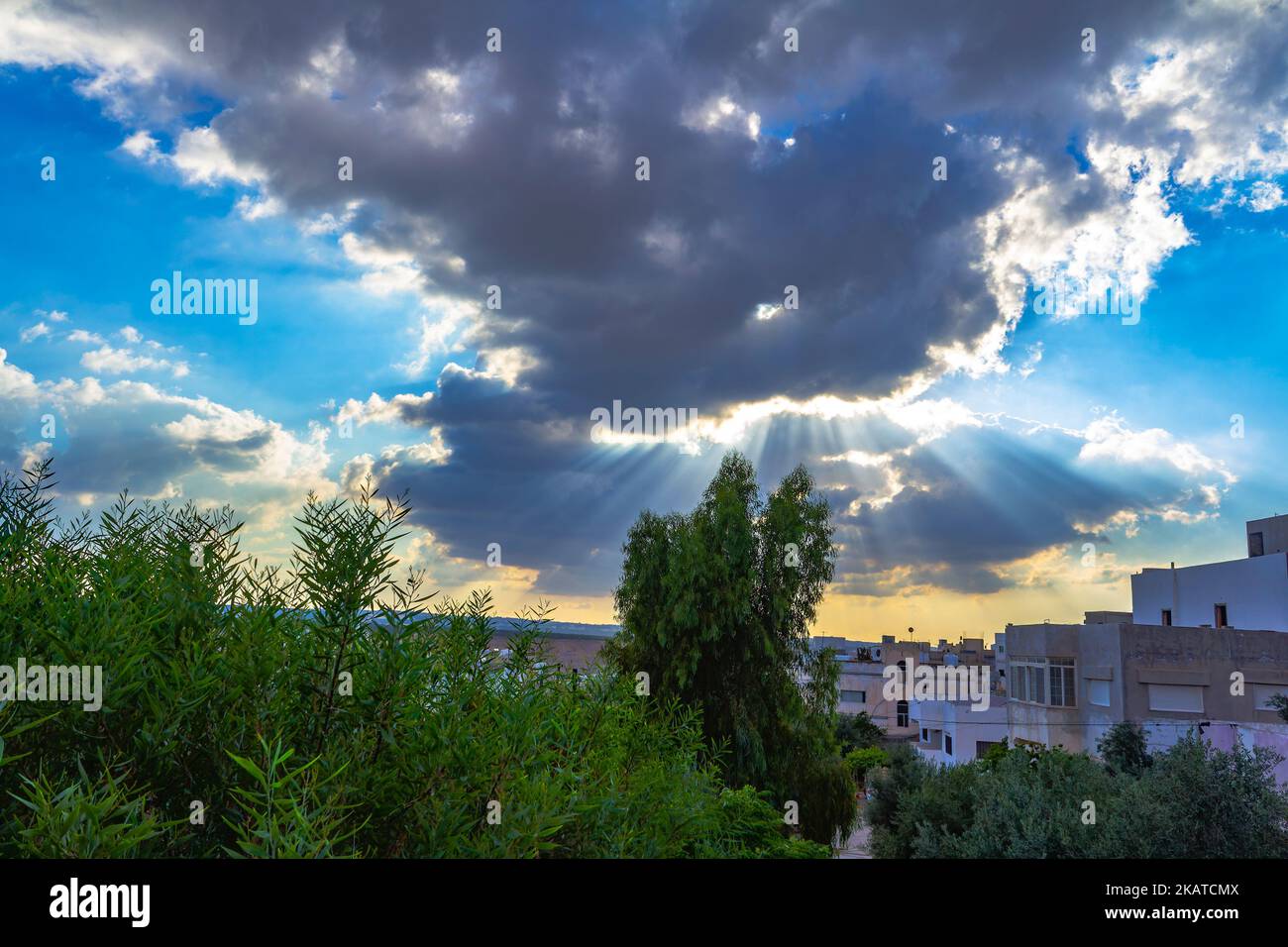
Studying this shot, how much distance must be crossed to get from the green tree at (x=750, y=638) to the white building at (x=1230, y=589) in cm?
2676

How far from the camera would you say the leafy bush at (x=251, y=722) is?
80.8 inches

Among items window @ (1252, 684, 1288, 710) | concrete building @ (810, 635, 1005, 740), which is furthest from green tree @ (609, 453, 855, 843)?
concrete building @ (810, 635, 1005, 740)

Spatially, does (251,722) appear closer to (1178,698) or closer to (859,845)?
(859,845)

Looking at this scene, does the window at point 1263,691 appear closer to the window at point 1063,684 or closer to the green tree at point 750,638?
the window at point 1063,684

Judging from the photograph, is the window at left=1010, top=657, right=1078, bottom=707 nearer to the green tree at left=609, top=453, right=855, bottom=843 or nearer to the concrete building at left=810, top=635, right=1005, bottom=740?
the concrete building at left=810, top=635, right=1005, bottom=740

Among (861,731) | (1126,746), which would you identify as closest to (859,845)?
(1126,746)

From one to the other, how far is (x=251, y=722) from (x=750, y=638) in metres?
16.3

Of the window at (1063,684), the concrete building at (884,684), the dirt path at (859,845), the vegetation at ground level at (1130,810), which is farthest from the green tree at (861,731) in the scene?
the vegetation at ground level at (1130,810)

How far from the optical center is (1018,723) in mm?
36875

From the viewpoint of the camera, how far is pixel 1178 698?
31.6 meters
